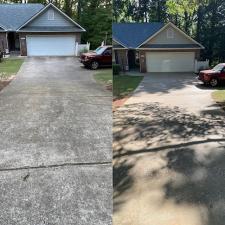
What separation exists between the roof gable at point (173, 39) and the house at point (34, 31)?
6.42 ft

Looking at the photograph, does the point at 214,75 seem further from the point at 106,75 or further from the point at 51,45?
the point at 51,45

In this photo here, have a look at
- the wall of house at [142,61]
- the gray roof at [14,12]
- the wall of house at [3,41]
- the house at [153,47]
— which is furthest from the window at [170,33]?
the wall of house at [3,41]

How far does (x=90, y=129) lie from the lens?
6.45 metres

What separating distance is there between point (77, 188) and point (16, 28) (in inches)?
86.7

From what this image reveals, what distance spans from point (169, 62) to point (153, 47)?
0.32 feet

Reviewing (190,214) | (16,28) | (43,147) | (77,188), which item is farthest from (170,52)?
(43,147)

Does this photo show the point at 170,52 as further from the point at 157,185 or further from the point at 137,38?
the point at 157,185

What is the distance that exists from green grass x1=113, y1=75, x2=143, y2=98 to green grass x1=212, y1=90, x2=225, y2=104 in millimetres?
316

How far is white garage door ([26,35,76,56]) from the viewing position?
4.04 metres

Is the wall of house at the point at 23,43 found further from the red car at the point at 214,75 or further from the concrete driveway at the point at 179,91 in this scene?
the red car at the point at 214,75

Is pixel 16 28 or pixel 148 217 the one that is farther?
pixel 16 28

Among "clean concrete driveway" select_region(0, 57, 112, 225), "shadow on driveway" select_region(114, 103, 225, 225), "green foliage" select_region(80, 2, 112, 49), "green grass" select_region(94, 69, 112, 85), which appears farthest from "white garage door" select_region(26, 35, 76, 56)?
"shadow on driveway" select_region(114, 103, 225, 225)

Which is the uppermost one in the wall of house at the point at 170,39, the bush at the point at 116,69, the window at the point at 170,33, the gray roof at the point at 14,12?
the gray roof at the point at 14,12

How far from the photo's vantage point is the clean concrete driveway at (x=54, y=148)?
12.7 ft
